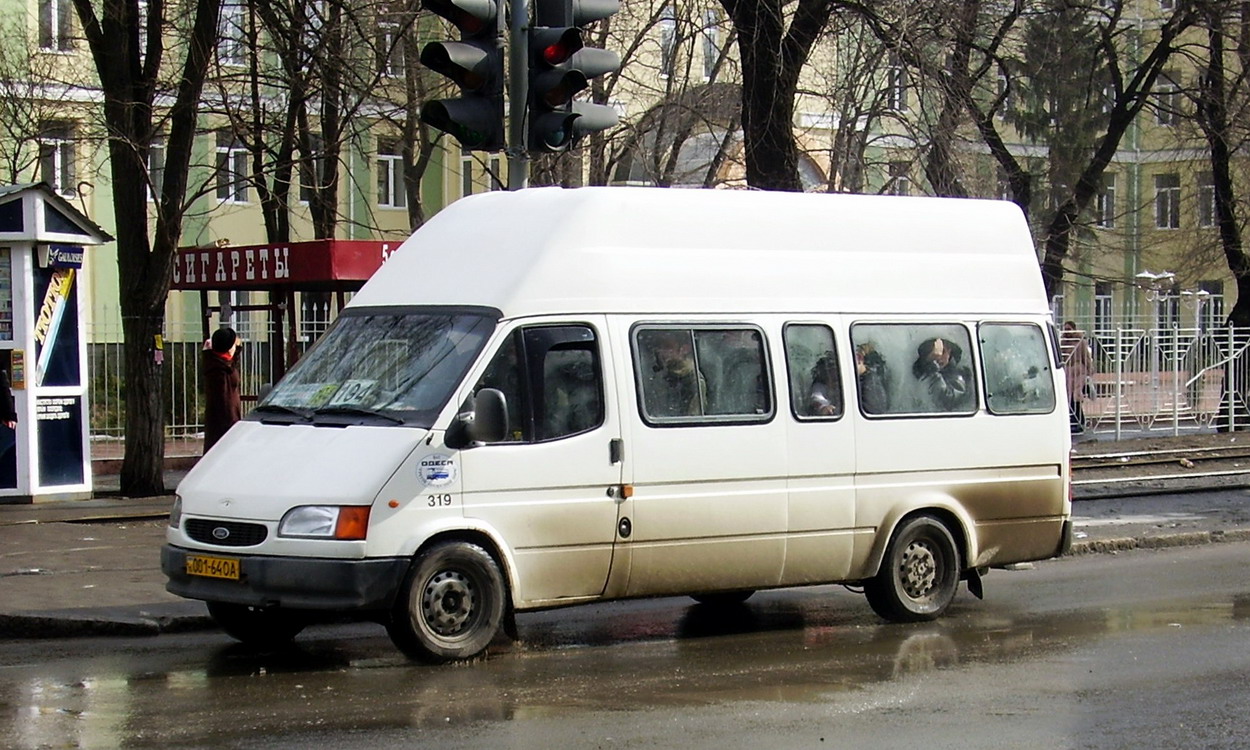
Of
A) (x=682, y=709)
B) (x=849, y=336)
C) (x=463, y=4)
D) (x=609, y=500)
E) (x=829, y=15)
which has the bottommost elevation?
(x=682, y=709)

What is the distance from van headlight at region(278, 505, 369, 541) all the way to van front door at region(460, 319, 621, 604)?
2.02 feet

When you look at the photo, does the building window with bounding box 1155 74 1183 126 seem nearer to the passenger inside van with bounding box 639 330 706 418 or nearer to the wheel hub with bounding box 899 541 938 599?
the wheel hub with bounding box 899 541 938 599

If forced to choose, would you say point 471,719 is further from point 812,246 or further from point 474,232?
point 812,246

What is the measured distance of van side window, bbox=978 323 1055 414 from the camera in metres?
11.7

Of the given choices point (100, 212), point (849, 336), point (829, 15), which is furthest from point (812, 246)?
point (100, 212)

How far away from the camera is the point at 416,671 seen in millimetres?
9258

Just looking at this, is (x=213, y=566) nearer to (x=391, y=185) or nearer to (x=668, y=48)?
(x=668, y=48)

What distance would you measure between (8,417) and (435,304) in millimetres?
9463

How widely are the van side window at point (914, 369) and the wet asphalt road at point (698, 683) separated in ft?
4.47

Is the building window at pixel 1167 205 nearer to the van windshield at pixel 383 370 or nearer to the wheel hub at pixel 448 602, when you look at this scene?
the van windshield at pixel 383 370

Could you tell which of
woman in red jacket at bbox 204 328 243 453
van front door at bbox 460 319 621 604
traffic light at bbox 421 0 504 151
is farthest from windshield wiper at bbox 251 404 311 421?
woman in red jacket at bbox 204 328 243 453

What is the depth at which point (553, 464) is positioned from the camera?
9734mm

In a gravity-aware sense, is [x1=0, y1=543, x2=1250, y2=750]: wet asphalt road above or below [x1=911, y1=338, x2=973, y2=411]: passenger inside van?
below

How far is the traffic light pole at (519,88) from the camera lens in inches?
448
